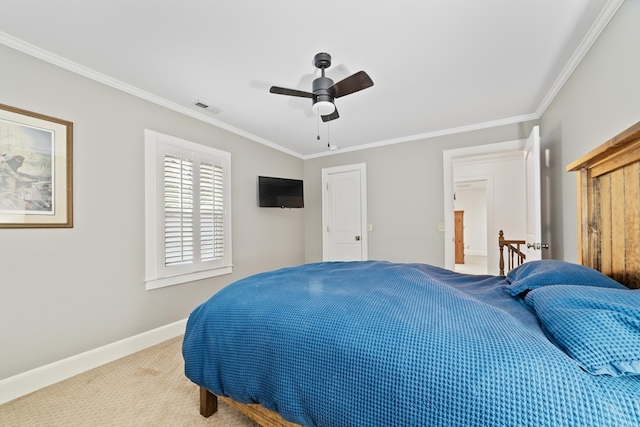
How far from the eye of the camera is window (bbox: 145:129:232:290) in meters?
2.66

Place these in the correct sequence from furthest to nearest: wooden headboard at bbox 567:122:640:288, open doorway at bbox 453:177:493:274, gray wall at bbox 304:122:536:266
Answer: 1. open doorway at bbox 453:177:493:274
2. gray wall at bbox 304:122:536:266
3. wooden headboard at bbox 567:122:640:288

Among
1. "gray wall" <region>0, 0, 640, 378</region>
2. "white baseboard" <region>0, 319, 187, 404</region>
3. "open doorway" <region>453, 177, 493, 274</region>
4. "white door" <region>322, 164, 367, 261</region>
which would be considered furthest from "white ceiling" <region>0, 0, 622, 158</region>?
"open doorway" <region>453, 177, 493, 274</region>

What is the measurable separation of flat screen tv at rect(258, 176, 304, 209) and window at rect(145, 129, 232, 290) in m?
0.57

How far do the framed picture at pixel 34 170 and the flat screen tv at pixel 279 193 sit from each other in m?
2.10

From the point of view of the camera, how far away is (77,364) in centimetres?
211

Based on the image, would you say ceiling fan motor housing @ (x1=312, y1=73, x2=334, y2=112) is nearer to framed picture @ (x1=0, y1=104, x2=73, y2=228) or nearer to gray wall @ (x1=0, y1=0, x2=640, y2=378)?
gray wall @ (x1=0, y1=0, x2=640, y2=378)

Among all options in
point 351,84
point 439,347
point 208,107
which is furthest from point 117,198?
point 439,347

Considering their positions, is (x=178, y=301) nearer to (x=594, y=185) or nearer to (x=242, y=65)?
(x=242, y=65)

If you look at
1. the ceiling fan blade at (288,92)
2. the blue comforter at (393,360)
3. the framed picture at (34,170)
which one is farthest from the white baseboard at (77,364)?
the ceiling fan blade at (288,92)

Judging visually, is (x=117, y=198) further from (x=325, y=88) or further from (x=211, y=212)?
(x=325, y=88)

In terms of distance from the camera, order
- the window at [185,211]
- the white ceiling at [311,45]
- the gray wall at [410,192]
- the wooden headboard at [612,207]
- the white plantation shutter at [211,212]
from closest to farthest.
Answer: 1. the wooden headboard at [612,207]
2. the white ceiling at [311,45]
3. the window at [185,211]
4. the white plantation shutter at [211,212]
5. the gray wall at [410,192]

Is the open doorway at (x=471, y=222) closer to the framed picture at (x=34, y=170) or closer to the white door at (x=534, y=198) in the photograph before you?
the white door at (x=534, y=198)

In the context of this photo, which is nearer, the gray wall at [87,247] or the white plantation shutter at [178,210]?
the gray wall at [87,247]

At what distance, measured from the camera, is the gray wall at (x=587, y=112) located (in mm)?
1513
